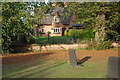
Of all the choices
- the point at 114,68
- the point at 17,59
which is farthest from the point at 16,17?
the point at 114,68

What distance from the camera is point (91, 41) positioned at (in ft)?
47.9

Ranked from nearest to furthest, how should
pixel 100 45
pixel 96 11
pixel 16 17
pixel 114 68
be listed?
pixel 114 68, pixel 16 17, pixel 96 11, pixel 100 45

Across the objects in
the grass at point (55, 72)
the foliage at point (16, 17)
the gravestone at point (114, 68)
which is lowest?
the grass at point (55, 72)

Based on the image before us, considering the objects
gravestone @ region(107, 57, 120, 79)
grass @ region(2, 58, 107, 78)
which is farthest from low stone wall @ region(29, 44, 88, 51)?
gravestone @ region(107, 57, 120, 79)

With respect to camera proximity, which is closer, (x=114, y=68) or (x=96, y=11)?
(x=114, y=68)

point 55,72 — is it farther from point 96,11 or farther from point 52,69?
point 96,11

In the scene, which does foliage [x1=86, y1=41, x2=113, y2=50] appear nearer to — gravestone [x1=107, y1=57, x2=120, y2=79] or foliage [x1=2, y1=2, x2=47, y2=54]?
foliage [x1=2, y1=2, x2=47, y2=54]

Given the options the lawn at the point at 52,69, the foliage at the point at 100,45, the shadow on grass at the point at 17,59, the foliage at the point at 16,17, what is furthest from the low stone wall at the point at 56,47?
the lawn at the point at 52,69

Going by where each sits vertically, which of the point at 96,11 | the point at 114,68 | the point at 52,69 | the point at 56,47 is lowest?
the point at 52,69

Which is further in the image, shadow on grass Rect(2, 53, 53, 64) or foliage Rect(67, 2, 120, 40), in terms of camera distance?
foliage Rect(67, 2, 120, 40)

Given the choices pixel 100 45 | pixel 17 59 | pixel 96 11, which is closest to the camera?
pixel 17 59

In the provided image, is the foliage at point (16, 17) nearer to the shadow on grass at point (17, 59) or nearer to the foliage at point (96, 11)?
the shadow on grass at point (17, 59)

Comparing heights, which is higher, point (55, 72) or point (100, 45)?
point (100, 45)

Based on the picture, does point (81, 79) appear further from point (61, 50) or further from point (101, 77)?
point (61, 50)
